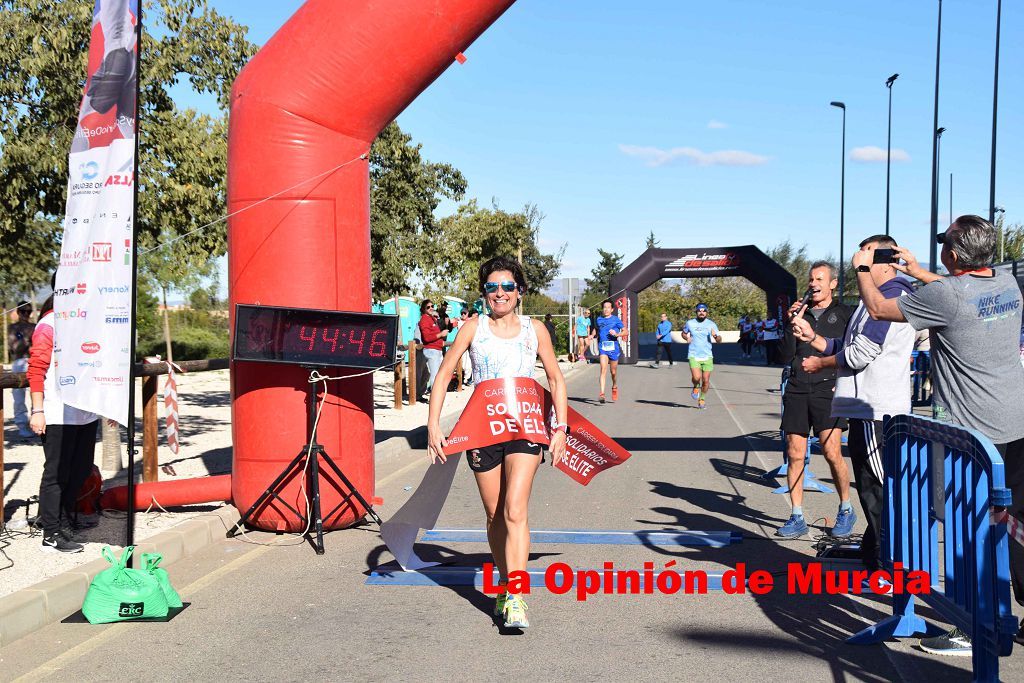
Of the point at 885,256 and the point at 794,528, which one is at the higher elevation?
the point at 885,256

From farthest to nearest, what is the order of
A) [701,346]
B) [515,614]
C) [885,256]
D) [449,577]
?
[701,346], [449,577], [515,614], [885,256]

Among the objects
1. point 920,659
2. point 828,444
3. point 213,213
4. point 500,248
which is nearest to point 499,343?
point 920,659

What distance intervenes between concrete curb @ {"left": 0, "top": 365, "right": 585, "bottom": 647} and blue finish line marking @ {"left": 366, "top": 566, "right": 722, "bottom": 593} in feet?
4.92

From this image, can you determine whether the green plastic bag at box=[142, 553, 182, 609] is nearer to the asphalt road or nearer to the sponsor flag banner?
the asphalt road

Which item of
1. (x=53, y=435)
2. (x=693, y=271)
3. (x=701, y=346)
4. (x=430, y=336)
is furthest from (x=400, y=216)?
(x=53, y=435)

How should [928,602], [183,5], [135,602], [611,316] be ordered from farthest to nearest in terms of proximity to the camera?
[611,316] < [183,5] < [135,602] < [928,602]

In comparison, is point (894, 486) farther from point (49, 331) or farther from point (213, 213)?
point (213, 213)

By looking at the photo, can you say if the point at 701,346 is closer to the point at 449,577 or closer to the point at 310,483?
the point at 310,483

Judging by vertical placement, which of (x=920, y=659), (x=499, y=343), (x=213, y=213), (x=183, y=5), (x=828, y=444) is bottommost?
(x=920, y=659)

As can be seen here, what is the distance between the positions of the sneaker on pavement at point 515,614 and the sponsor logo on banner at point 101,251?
316 cm

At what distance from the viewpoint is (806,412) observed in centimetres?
777

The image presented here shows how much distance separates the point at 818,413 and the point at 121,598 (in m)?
4.85

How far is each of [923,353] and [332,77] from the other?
37.5 ft

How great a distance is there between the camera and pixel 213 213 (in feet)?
39.9
